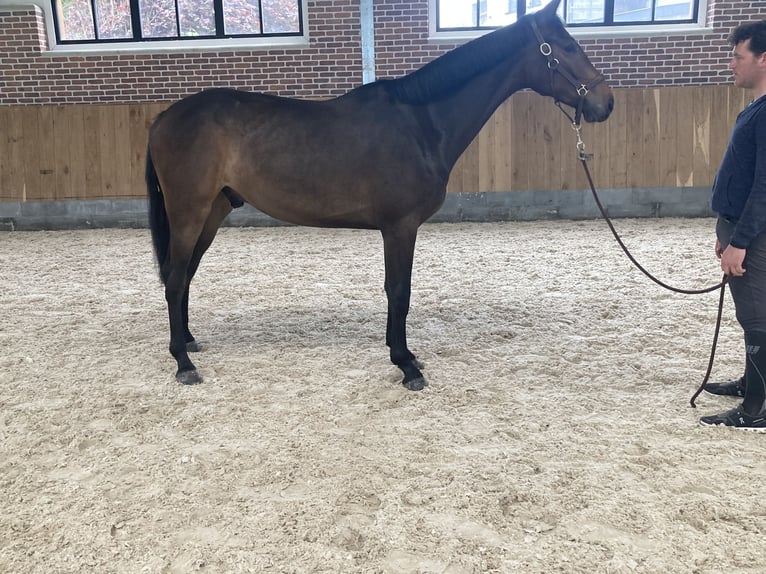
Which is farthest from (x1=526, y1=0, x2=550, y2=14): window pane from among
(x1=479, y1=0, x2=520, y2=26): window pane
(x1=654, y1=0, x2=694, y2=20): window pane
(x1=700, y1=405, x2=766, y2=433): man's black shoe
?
(x1=700, y1=405, x2=766, y2=433): man's black shoe

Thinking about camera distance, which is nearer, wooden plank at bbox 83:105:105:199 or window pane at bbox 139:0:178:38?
wooden plank at bbox 83:105:105:199

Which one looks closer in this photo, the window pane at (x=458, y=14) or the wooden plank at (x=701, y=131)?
the wooden plank at (x=701, y=131)

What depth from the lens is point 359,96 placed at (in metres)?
3.58

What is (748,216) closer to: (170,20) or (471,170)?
(471,170)

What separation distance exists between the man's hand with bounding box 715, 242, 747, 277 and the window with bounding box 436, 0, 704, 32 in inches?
283

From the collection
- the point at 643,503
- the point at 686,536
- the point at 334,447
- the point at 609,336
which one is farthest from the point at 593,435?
the point at 609,336

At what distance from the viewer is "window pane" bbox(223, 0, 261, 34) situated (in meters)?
8.94

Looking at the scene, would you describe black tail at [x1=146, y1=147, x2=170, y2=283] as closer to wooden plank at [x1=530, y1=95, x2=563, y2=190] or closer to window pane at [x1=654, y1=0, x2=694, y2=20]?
wooden plank at [x1=530, y1=95, x2=563, y2=190]

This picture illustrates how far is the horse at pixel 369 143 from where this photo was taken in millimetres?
3396

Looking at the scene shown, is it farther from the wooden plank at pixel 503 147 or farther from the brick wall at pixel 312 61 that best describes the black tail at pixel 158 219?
the wooden plank at pixel 503 147

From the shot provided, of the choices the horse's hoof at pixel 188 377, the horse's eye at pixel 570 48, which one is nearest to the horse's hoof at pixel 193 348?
the horse's hoof at pixel 188 377

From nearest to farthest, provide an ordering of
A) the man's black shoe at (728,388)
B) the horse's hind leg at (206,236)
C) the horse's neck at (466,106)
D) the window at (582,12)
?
the man's black shoe at (728,388) → the horse's neck at (466,106) → the horse's hind leg at (206,236) → the window at (582,12)

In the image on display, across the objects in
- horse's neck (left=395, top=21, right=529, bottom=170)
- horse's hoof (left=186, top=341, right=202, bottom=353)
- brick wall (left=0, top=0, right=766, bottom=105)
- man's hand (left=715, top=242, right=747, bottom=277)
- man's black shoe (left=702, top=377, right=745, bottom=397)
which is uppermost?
brick wall (left=0, top=0, right=766, bottom=105)

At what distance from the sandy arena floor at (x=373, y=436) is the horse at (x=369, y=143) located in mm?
443
